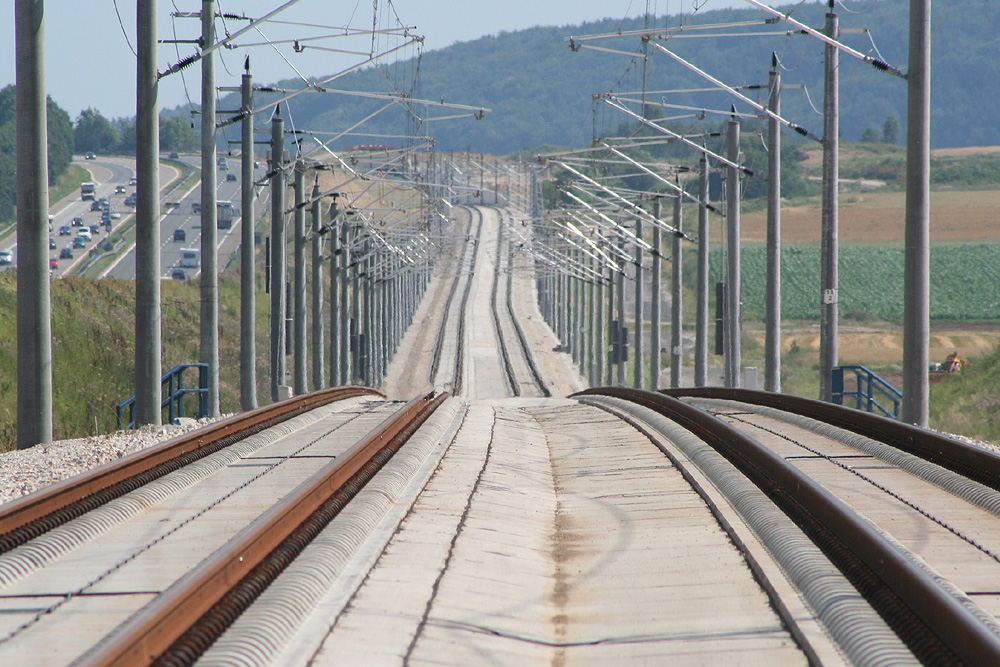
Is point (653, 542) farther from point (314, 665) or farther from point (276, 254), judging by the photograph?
point (276, 254)

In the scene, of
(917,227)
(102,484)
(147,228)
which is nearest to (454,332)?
(147,228)

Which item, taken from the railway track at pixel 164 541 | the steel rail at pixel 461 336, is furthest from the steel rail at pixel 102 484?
the steel rail at pixel 461 336

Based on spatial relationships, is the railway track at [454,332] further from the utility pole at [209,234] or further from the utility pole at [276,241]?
the utility pole at [209,234]

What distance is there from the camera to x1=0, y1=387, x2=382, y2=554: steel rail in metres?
7.95

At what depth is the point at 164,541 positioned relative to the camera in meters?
7.88

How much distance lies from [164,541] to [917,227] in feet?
40.7

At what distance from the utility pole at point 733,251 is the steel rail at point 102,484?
19676mm

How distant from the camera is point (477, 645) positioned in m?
5.61

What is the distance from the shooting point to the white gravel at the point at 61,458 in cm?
1167

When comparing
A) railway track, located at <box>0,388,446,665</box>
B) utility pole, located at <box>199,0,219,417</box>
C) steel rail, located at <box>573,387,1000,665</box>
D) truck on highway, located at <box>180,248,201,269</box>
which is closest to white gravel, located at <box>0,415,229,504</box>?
railway track, located at <box>0,388,446,665</box>

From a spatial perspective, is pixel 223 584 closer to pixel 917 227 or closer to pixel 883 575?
pixel 883 575

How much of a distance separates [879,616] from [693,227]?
113766 mm

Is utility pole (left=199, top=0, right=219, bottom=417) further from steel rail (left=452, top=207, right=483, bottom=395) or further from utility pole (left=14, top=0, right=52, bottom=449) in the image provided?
steel rail (left=452, top=207, right=483, bottom=395)

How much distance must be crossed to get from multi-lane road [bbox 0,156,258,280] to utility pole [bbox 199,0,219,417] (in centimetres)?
6125
